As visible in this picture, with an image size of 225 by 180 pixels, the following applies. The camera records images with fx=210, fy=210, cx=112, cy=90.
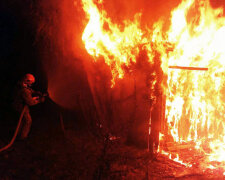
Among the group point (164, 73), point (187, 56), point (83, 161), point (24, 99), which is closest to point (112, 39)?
point (164, 73)

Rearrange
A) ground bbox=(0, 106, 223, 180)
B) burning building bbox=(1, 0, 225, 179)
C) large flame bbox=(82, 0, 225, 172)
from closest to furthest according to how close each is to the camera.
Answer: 1. ground bbox=(0, 106, 223, 180)
2. burning building bbox=(1, 0, 225, 179)
3. large flame bbox=(82, 0, 225, 172)

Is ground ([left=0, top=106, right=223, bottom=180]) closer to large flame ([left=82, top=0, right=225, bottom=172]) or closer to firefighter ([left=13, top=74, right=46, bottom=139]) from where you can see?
firefighter ([left=13, top=74, right=46, bottom=139])

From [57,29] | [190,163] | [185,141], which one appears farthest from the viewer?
[57,29]

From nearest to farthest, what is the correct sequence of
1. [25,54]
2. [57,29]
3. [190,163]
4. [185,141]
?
[190,163] < [185,141] < [57,29] < [25,54]

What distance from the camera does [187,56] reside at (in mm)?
6984

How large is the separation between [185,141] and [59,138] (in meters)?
4.40

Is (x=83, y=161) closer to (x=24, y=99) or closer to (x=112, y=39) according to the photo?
(x=24, y=99)

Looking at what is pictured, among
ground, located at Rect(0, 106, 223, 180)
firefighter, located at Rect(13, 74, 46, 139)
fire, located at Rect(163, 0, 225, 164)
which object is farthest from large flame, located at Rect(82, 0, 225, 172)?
firefighter, located at Rect(13, 74, 46, 139)

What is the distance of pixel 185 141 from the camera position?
7.20 metres

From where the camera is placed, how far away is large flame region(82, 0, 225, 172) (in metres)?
6.86

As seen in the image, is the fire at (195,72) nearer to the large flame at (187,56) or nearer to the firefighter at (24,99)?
the large flame at (187,56)

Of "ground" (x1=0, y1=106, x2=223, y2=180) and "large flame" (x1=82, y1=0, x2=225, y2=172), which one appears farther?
"large flame" (x1=82, y1=0, x2=225, y2=172)

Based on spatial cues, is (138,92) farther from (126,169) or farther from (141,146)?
(126,169)

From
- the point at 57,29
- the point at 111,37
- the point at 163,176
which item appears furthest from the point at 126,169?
the point at 57,29
